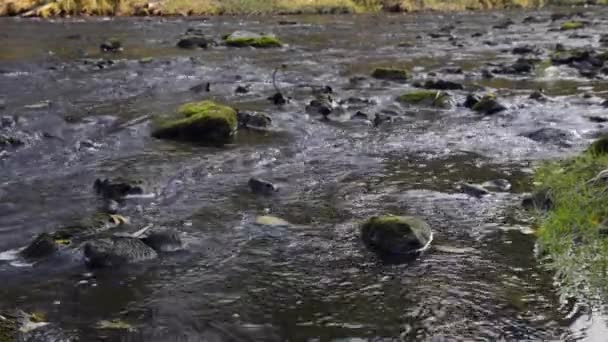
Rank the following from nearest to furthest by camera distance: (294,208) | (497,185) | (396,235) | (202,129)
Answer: (396,235), (294,208), (497,185), (202,129)

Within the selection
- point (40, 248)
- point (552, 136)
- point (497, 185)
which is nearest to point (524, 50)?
point (552, 136)

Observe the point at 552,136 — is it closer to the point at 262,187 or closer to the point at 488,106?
the point at 488,106

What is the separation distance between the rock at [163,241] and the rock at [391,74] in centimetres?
1122

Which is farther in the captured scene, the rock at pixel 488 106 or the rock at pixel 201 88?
the rock at pixel 201 88

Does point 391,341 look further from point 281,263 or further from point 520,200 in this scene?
point 520,200

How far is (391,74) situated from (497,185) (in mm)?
9245

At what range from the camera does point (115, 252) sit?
6207mm

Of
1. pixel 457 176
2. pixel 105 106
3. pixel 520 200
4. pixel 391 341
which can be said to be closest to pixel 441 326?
pixel 391 341

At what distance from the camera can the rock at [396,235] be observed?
6.46 m

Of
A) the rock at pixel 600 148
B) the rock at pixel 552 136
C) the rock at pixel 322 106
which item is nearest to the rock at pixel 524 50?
the rock at pixel 322 106

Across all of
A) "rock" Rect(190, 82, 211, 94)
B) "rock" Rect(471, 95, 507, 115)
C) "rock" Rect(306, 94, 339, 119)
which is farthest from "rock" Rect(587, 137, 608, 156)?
"rock" Rect(190, 82, 211, 94)

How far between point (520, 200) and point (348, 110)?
6.03m

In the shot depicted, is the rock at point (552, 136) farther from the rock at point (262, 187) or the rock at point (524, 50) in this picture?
the rock at point (524, 50)

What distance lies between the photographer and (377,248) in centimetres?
652
